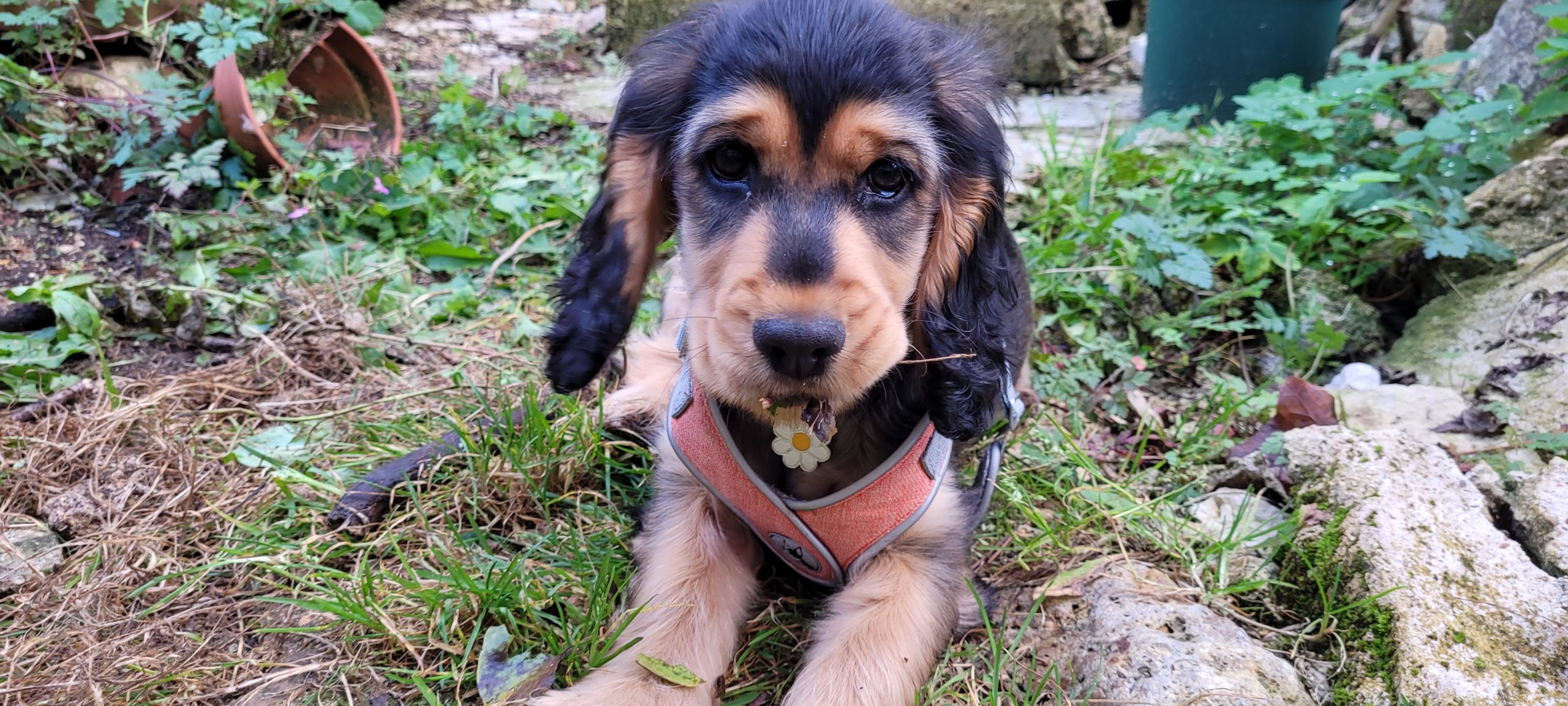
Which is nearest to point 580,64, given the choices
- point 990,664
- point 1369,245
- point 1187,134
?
point 1187,134

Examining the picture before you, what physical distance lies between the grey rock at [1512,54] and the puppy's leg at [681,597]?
4.09m

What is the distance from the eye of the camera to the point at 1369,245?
3.83 metres

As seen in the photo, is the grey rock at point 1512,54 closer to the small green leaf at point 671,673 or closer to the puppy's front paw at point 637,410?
the puppy's front paw at point 637,410

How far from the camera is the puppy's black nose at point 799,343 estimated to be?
163 centimetres

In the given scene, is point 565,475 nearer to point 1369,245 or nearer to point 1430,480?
point 1430,480

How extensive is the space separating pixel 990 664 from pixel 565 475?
1.35m

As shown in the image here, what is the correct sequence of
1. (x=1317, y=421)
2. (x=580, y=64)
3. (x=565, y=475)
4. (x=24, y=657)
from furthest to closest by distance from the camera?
(x=580, y=64), (x=1317, y=421), (x=565, y=475), (x=24, y=657)

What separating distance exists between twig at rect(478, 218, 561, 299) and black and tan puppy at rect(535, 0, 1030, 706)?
1.82 metres

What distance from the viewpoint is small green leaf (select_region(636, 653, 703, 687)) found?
2012 millimetres

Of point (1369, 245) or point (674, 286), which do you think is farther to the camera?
point (1369, 245)

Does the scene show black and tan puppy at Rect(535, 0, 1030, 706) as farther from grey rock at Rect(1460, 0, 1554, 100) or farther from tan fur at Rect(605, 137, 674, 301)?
grey rock at Rect(1460, 0, 1554, 100)

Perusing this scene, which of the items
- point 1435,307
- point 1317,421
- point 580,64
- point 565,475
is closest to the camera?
point 565,475

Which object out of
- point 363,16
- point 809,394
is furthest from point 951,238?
point 363,16

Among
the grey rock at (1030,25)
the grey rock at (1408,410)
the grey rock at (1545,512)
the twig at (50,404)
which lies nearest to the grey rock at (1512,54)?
the grey rock at (1408,410)
